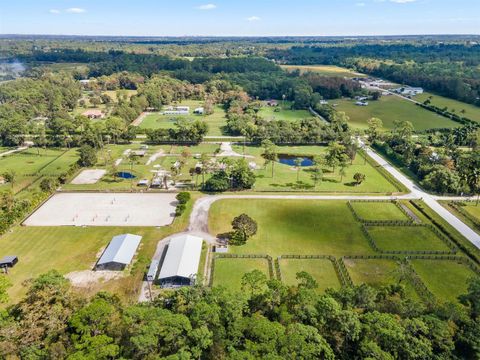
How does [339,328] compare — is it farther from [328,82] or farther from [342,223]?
[328,82]

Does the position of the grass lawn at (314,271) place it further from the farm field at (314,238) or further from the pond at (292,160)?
the pond at (292,160)

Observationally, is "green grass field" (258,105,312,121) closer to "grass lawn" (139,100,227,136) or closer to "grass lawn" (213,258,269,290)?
"grass lawn" (139,100,227,136)

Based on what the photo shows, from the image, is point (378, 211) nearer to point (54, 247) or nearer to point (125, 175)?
point (125, 175)

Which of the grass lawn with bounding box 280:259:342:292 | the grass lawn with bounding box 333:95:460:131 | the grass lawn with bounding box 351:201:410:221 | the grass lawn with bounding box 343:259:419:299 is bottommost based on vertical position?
the grass lawn with bounding box 333:95:460:131

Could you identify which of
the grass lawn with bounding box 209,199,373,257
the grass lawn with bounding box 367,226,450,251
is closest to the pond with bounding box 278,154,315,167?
the grass lawn with bounding box 209,199,373,257

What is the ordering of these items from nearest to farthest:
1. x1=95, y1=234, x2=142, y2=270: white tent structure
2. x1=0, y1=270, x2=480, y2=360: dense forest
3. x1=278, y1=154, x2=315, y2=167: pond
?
x1=0, y1=270, x2=480, y2=360: dense forest
x1=95, y1=234, x2=142, y2=270: white tent structure
x1=278, y1=154, x2=315, y2=167: pond

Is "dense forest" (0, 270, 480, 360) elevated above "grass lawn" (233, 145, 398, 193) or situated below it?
above

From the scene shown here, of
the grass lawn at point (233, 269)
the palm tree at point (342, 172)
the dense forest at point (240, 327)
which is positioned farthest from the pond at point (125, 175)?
the palm tree at point (342, 172)
